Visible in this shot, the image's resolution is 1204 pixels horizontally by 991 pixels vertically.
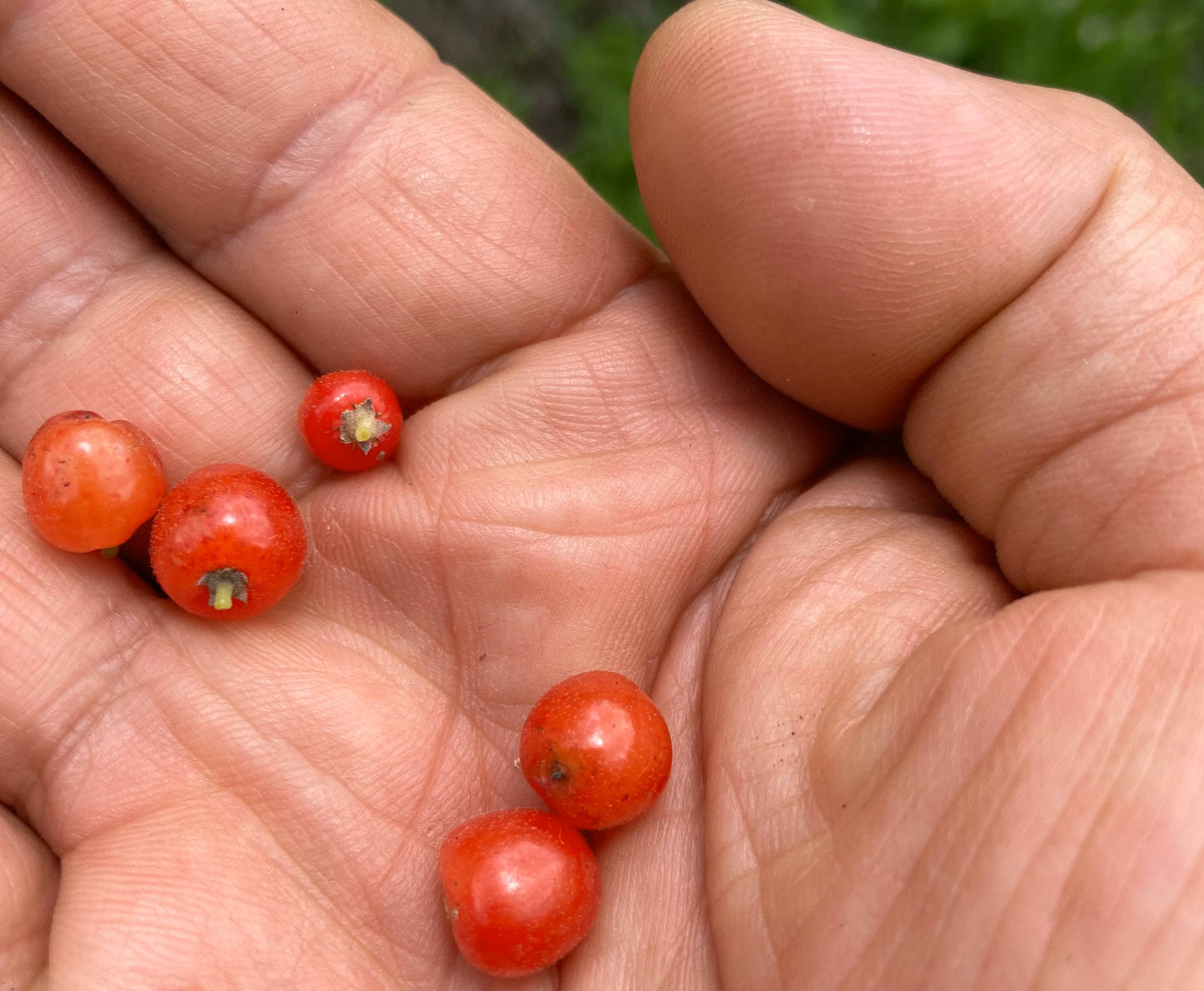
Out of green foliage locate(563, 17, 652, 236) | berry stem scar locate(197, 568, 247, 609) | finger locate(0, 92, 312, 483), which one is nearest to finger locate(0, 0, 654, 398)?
finger locate(0, 92, 312, 483)

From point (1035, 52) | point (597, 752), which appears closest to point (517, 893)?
point (597, 752)

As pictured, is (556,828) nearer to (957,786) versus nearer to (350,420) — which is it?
(957,786)

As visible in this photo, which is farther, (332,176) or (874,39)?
(874,39)

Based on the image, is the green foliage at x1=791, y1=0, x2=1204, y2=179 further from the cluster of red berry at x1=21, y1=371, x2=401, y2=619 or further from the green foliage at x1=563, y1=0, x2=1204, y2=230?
the cluster of red berry at x1=21, y1=371, x2=401, y2=619

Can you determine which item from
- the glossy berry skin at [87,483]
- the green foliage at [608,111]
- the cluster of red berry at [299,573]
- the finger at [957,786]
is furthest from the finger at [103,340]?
the green foliage at [608,111]

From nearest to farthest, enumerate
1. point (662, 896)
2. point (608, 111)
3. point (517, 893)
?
point (517, 893) < point (662, 896) < point (608, 111)

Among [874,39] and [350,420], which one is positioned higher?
[874,39]

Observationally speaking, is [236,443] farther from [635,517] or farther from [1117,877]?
[1117,877]

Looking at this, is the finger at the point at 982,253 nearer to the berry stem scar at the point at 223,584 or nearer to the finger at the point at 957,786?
the finger at the point at 957,786
